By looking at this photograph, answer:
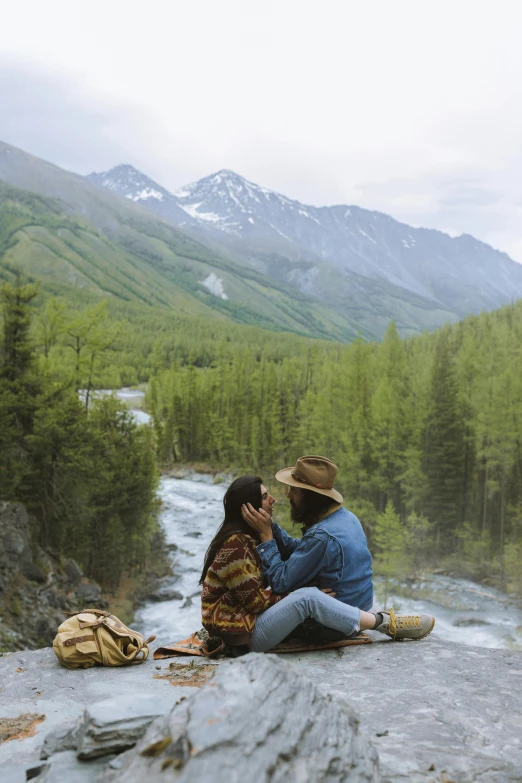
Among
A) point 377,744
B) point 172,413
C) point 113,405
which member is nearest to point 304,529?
point 377,744

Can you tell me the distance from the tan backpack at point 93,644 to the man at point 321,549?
1654mm

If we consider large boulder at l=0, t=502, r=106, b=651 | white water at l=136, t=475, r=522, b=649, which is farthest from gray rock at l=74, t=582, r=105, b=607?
white water at l=136, t=475, r=522, b=649

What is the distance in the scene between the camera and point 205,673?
5.36 metres

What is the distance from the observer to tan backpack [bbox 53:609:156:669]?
19.1 ft

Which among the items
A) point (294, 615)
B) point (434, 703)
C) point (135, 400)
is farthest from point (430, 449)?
point (135, 400)

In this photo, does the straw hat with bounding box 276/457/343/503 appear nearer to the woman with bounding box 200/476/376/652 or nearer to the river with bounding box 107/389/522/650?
the woman with bounding box 200/476/376/652

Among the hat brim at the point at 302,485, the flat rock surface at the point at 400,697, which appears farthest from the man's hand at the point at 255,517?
the flat rock surface at the point at 400,697

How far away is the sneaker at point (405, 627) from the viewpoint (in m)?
6.32

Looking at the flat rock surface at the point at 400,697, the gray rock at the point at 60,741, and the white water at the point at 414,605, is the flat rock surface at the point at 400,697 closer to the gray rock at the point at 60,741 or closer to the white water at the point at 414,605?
the gray rock at the point at 60,741

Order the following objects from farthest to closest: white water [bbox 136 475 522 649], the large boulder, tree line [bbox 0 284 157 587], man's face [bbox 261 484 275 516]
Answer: white water [bbox 136 475 522 649] → tree line [bbox 0 284 157 587] → the large boulder → man's face [bbox 261 484 275 516]

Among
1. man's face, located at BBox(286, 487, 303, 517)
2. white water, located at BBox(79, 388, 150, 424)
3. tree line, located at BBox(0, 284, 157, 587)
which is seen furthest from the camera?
white water, located at BBox(79, 388, 150, 424)

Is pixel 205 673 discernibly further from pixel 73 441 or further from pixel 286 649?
pixel 73 441

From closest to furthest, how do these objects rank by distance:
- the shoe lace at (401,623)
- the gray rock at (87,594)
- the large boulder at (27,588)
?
the shoe lace at (401,623) → the large boulder at (27,588) → the gray rock at (87,594)

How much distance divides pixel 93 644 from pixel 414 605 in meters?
29.5
